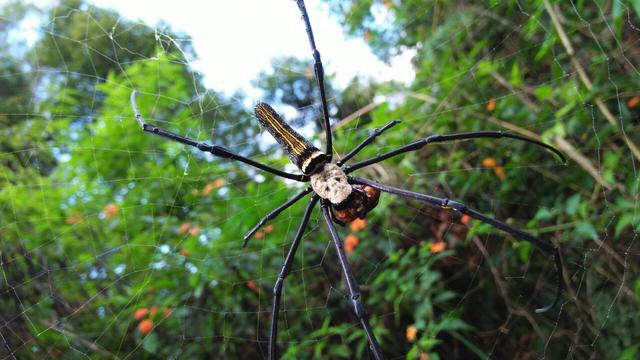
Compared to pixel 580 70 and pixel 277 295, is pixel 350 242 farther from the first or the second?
pixel 580 70

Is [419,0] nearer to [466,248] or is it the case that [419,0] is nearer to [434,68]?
[434,68]

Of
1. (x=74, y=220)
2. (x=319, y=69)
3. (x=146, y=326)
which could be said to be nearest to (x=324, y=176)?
(x=319, y=69)

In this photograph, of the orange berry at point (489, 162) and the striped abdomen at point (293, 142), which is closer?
the striped abdomen at point (293, 142)

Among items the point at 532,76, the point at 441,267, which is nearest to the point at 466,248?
the point at 441,267

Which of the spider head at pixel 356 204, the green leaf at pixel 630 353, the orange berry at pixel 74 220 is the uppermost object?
the orange berry at pixel 74 220

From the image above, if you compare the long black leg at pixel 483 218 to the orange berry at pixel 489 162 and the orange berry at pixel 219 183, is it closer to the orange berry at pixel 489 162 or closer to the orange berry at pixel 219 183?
the orange berry at pixel 489 162

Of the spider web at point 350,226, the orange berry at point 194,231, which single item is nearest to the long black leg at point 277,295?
the spider web at point 350,226

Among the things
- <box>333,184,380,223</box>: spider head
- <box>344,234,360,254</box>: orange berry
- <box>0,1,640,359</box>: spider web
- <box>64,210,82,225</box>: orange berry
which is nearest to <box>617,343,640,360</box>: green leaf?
<box>0,1,640,359</box>: spider web
